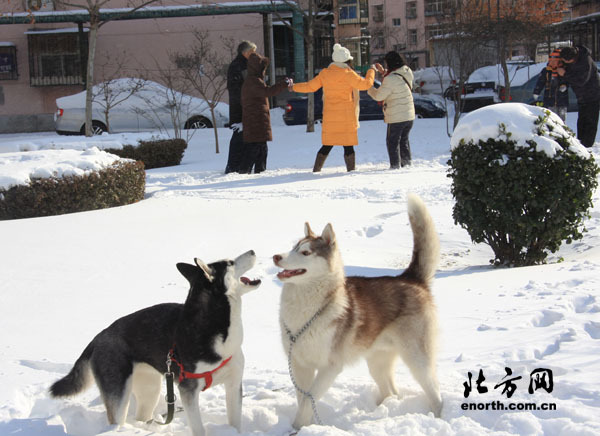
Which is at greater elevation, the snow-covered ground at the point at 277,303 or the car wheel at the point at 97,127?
the car wheel at the point at 97,127

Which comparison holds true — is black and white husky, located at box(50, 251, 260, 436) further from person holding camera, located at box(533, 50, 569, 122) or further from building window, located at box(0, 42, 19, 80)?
building window, located at box(0, 42, 19, 80)

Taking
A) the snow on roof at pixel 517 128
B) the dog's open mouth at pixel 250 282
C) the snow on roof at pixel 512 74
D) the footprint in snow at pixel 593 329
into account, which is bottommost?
the footprint in snow at pixel 593 329

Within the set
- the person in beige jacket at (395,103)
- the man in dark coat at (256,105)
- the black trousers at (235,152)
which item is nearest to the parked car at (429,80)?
the person in beige jacket at (395,103)

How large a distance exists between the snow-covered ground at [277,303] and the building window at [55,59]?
850 inches

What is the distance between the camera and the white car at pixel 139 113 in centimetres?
2103

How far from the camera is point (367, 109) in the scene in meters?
23.1

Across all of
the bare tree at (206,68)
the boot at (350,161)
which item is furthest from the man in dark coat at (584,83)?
the bare tree at (206,68)

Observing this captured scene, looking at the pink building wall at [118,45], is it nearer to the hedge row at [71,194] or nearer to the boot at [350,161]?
the boot at [350,161]

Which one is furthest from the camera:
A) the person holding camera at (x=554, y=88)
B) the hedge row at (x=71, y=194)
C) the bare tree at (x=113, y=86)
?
the bare tree at (x=113, y=86)

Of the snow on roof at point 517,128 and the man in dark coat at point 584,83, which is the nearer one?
the snow on roof at point 517,128

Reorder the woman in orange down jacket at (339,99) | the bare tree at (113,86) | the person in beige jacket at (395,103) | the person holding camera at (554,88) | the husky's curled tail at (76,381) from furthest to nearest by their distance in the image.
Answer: the bare tree at (113,86) → the person holding camera at (554,88) → the person in beige jacket at (395,103) → the woman in orange down jacket at (339,99) → the husky's curled tail at (76,381)

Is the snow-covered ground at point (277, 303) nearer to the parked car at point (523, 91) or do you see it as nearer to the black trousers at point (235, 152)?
the black trousers at point (235, 152)

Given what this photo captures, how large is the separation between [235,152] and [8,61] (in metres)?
21.1

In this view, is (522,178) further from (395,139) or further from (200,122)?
(200,122)
